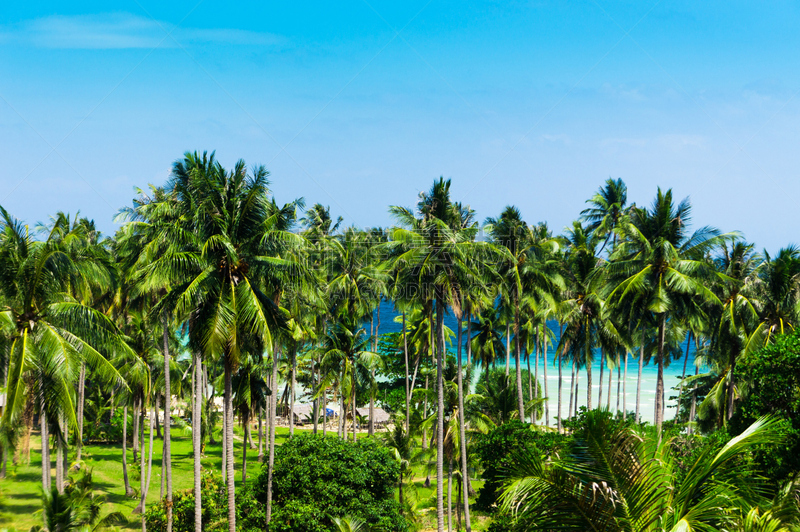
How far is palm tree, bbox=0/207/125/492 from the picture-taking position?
16.8 metres

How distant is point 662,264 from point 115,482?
3760 cm

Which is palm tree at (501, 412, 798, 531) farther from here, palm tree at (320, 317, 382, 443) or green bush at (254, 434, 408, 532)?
palm tree at (320, 317, 382, 443)

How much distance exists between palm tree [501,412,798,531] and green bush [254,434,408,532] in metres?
17.0

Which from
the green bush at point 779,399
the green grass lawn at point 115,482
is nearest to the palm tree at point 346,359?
the green grass lawn at point 115,482

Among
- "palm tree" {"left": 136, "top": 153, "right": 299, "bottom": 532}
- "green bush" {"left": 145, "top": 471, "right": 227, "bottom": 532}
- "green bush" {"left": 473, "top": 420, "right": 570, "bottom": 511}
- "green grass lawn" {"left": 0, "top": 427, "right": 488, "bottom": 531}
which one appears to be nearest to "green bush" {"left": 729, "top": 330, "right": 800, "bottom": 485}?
"green bush" {"left": 473, "top": 420, "right": 570, "bottom": 511}

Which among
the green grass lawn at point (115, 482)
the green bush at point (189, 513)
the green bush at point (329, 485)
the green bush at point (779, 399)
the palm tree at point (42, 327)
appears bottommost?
the green grass lawn at point (115, 482)

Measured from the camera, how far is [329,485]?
2438 cm

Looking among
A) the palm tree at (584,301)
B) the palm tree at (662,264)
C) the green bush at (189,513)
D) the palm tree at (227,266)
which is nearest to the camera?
the palm tree at (227,266)

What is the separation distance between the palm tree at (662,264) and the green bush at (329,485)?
1493cm

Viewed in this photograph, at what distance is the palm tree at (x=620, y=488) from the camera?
7715 millimetres

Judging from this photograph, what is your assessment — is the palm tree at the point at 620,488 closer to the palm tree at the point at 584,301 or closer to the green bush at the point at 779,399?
the green bush at the point at 779,399

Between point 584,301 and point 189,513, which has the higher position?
point 584,301

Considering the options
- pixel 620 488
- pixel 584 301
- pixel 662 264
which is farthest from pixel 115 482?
pixel 620 488

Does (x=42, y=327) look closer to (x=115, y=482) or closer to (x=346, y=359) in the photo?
(x=346, y=359)
